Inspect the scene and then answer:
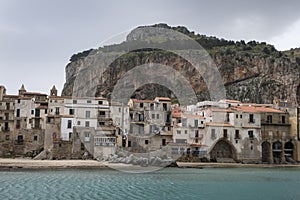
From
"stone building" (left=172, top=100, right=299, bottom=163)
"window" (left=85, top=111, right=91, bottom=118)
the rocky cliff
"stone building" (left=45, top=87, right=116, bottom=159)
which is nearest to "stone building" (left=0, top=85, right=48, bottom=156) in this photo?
"stone building" (left=45, top=87, right=116, bottom=159)

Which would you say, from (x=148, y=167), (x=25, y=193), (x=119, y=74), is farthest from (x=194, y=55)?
(x=25, y=193)

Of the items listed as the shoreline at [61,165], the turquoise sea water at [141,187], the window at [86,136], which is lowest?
the turquoise sea water at [141,187]

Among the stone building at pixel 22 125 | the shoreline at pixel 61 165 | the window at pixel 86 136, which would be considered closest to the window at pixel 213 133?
the shoreline at pixel 61 165

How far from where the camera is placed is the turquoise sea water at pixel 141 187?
1126 inches

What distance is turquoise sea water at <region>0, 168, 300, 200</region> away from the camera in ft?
93.8

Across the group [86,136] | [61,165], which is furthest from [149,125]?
[61,165]

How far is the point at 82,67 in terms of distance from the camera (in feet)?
422

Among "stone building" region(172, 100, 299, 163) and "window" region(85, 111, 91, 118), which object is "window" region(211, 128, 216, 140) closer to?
"stone building" region(172, 100, 299, 163)

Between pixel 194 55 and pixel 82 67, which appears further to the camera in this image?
pixel 82 67

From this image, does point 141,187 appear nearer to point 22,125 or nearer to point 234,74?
point 22,125

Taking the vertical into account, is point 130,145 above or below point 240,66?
below

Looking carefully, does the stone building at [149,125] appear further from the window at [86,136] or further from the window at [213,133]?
the window at [213,133]

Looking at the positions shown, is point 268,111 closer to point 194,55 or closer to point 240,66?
point 240,66

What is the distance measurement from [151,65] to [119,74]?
392 inches
